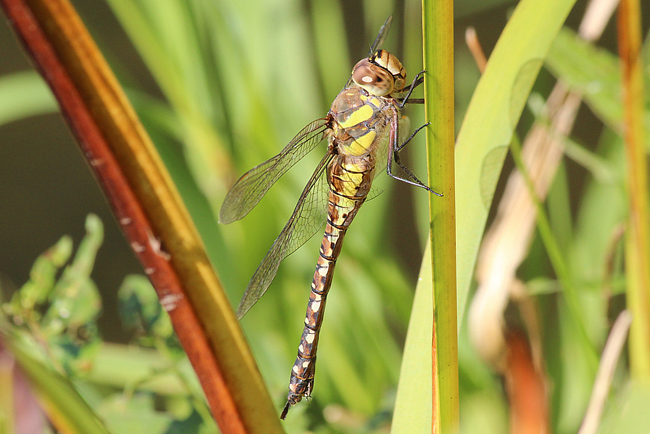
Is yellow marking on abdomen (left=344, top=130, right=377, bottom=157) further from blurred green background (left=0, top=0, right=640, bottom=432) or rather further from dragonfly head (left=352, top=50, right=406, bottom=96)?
blurred green background (left=0, top=0, right=640, bottom=432)

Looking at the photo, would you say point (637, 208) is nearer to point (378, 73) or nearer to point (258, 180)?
point (378, 73)

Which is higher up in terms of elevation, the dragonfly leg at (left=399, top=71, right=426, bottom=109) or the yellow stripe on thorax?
the dragonfly leg at (left=399, top=71, right=426, bottom=109)

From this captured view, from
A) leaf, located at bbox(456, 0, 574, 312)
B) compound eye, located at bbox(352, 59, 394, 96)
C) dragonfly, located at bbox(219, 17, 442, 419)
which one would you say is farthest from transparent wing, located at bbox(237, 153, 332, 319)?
leaf, located at bbox(456, 0, 574, 312)

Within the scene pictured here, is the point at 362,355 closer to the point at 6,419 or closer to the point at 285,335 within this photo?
the point at 285,335

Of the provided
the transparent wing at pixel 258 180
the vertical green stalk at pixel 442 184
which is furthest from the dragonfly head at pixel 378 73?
the vertical green stalk at pixel 442 184

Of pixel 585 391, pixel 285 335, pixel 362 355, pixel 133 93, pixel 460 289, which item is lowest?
pixel 585 391

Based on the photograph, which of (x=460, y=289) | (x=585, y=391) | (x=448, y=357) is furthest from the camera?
(x=585, y=391)

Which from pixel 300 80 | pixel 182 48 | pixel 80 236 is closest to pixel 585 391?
pixel 300 80

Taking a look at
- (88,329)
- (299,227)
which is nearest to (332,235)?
(299,227)
